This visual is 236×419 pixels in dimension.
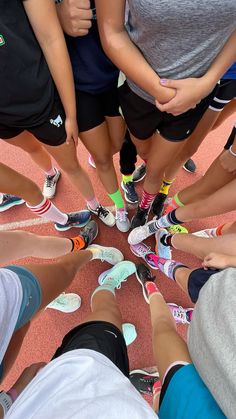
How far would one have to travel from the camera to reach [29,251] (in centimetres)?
136

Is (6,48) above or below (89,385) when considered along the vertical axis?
above

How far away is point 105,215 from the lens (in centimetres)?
187

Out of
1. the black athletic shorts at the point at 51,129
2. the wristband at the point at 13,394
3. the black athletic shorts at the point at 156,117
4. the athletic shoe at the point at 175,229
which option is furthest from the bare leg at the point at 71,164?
the wristband at the point at 13,394

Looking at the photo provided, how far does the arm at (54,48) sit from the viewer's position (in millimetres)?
863

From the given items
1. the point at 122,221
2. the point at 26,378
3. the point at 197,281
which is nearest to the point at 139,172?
the point at 122,221

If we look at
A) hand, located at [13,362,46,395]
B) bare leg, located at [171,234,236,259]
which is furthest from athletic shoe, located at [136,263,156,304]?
hand, located at [13,362,46,395]

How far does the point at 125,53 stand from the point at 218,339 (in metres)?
0.88

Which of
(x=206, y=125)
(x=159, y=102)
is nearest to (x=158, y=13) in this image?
(x=159, y=102)

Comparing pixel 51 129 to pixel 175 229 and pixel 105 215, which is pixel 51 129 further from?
pixel 175 229

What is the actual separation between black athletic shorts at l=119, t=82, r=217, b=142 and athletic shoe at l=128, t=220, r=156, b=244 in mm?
694

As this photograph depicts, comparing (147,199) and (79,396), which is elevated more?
(79,396)

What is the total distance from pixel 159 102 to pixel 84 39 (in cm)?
35

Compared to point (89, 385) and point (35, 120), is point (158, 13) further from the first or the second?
point (89, 385)

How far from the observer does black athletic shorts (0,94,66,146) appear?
1.11 m
